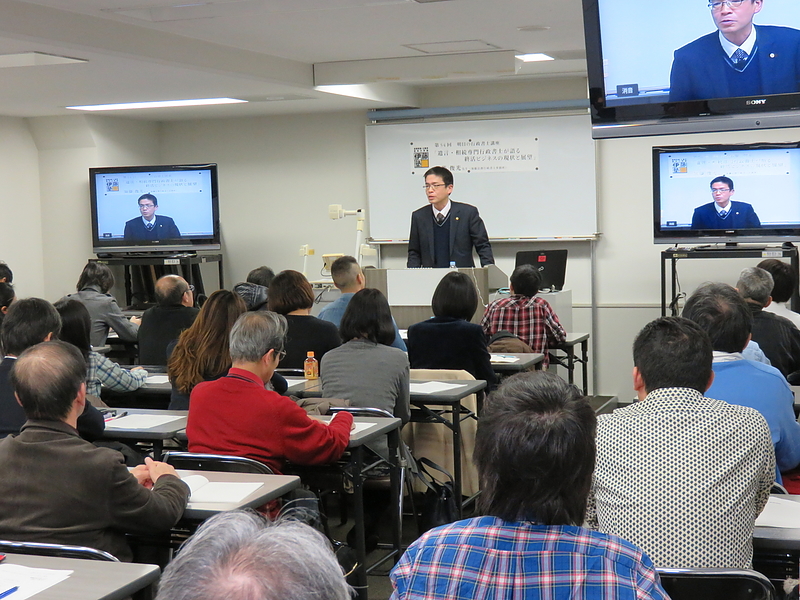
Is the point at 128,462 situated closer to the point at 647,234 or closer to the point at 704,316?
the point at 704,316

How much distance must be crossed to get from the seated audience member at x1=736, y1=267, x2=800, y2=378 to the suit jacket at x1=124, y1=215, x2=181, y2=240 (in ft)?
18.3

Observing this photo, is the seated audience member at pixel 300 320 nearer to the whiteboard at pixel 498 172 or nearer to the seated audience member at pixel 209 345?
the seated audience member at pixel 209 345

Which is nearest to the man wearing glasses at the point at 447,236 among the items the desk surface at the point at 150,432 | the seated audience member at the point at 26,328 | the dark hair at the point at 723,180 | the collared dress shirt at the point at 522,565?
the dark hair at the point at 723,180

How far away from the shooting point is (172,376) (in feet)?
13.0

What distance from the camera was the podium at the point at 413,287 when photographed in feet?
19.8

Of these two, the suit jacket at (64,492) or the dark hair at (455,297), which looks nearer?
the suit jacket at (64,492)

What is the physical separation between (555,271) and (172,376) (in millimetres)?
3988

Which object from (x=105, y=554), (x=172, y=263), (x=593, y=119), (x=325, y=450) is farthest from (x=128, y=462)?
(x=172, y=263)

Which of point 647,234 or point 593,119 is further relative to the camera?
point 647,234

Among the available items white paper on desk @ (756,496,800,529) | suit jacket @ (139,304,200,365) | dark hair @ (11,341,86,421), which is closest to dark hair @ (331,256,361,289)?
suit jacket @ (139,304,200,365)

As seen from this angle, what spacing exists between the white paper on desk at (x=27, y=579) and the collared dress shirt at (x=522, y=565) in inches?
36.0

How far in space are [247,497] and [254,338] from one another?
75 centimetres

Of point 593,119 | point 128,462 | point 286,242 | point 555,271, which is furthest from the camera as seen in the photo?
point 286,242

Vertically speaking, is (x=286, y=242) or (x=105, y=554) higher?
(x=286, y=242)
